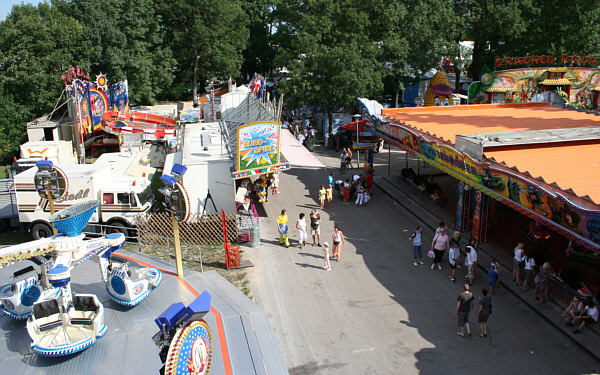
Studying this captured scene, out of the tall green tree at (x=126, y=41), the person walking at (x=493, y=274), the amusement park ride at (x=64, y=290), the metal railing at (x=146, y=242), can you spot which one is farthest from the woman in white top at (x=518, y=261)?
the tall green tree at (x=126, y=41)

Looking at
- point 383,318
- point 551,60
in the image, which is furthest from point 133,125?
point 551,60

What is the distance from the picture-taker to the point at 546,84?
113ft

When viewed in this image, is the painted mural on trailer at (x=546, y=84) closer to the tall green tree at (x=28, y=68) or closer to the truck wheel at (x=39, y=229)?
the truck wheel at (x=39, y=229)

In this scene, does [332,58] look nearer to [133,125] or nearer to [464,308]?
[133,125]

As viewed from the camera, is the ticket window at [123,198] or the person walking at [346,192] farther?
the person walking at [346,192]

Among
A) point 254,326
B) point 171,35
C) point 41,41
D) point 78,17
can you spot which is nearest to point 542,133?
point 254,326

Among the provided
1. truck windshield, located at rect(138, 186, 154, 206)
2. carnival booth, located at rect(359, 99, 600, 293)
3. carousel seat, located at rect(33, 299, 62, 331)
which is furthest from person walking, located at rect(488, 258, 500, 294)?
truck windshield, located at rect(138, 186, 154, 206)

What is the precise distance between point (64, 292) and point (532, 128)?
19.2m

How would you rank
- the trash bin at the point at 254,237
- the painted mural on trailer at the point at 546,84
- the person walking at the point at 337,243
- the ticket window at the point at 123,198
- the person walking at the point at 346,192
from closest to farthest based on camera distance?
1. the person walking at the point at 337,243
2. the trash bin at the point at 254,237
3. the ticket window at the point at 123,198
4. the person walking at the point at 346,192
5. the painted mural on trailer at the point at 546,84

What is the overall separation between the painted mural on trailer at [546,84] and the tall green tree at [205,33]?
1061 inches

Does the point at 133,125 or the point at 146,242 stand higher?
the point at 133,125

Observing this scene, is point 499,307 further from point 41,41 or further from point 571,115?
point 41,41

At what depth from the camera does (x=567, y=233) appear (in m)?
14.0

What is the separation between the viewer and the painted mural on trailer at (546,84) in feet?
113
